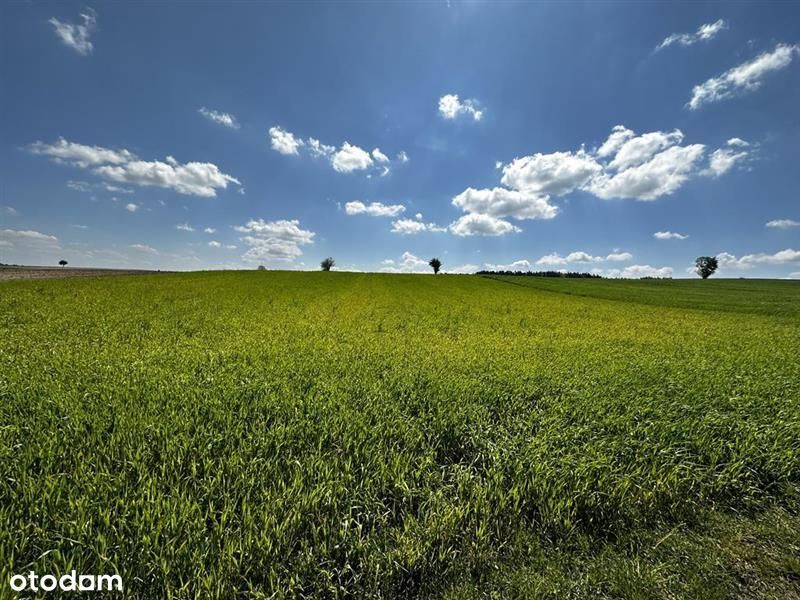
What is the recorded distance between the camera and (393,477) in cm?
352

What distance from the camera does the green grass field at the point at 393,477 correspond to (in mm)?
2494

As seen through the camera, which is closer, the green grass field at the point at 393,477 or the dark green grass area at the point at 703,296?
the green grass field at the point at 393,477

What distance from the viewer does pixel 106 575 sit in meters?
2.26

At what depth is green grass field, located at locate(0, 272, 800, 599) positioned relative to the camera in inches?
98.2

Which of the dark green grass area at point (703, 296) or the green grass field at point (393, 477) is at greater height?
the dark green grass area at point (703, 296)

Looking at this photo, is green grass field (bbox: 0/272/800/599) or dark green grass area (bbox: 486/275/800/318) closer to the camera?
green grass field (bbox: 0/272/800/599)

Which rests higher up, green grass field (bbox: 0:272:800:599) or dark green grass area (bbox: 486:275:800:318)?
dark green grass area (bbox: 486:275:800:318)

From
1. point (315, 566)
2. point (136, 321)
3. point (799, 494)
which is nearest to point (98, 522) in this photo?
point (315, 566)

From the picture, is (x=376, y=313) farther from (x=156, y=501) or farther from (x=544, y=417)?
(x=156, y=501)

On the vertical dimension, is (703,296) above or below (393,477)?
above

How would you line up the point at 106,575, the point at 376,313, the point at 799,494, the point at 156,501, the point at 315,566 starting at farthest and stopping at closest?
the point at 376,313 < the point at 799,494 < the point at 156,501 < the point at 315,566 < the point at 106,575

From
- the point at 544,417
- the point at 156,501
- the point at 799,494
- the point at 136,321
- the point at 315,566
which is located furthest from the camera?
the point at 136,321

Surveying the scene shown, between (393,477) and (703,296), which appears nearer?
(393,477)

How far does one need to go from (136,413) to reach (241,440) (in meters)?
1.66
